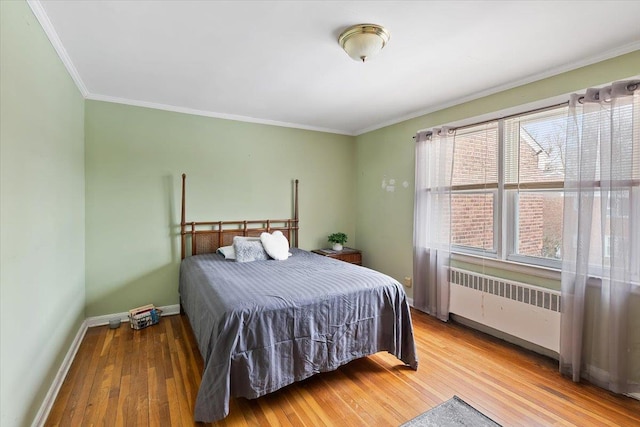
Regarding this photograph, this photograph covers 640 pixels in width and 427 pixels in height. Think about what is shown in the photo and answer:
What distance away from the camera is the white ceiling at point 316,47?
1.72 metres

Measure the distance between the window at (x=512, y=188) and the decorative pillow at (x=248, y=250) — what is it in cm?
223

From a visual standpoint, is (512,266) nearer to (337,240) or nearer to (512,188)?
(512,188)

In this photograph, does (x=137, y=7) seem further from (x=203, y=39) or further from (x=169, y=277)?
(x=169, y=277)

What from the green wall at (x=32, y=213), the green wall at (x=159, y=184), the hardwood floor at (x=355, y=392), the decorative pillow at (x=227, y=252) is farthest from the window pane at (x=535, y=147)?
the green wall at (x=32, y=213)

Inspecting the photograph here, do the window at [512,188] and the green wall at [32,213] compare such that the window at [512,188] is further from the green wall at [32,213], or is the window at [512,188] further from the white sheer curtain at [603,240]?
the green wall at [32,213]

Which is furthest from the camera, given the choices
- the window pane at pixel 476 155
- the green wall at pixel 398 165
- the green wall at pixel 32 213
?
the window pane at pixel 476 155

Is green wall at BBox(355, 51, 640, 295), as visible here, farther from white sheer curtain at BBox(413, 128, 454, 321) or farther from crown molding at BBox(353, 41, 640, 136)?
white sheer curtain at BBox(413, 128, 454, 321)

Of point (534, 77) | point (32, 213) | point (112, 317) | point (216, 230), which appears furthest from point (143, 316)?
point (534, 77)

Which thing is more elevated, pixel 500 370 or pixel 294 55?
pixel 294 55

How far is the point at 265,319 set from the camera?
1.90 metres

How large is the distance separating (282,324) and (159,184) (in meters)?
Answer: 2.49

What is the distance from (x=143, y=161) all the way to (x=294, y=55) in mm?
2251

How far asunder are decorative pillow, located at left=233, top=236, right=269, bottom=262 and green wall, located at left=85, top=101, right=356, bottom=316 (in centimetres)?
61

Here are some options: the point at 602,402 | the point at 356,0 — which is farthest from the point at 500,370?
the point at 356,0
